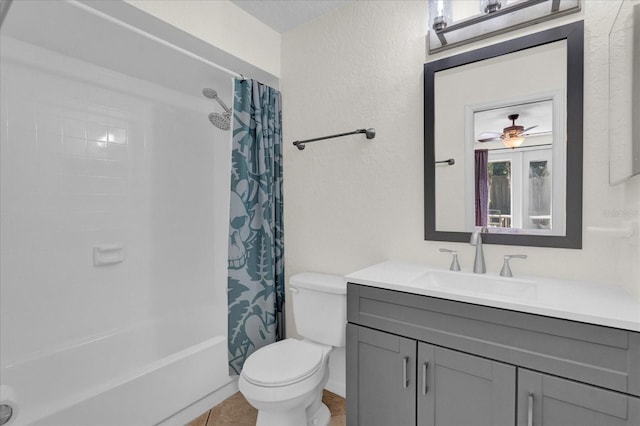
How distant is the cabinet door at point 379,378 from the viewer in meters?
1.29

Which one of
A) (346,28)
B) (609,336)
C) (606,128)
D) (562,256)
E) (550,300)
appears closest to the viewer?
(609,336)

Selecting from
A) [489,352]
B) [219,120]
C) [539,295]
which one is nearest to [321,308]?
[489,352]

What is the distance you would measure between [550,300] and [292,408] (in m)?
1.19

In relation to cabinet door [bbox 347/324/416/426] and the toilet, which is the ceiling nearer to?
the toilet

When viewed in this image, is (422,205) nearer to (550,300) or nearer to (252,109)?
(550,300)

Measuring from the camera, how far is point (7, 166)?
1.82 meters

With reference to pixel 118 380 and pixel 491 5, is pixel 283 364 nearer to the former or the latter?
pixel 118 380

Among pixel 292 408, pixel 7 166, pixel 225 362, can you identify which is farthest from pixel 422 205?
pixel 7 166

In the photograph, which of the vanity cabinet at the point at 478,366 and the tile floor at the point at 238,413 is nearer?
the vanity cabinet at the point at 478,366

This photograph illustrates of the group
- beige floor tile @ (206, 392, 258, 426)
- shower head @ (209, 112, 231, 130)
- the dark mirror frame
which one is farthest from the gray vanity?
shower head @ (209, 112, 231, 130)

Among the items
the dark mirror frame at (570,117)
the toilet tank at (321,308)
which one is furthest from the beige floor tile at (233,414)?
the dark mirror frame at (570,117)

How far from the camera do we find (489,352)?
111cm

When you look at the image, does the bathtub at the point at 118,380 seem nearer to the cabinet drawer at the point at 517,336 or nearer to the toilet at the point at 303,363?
the toilet at the point at 303,363

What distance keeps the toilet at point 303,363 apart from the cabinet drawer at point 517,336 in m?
0.40
